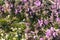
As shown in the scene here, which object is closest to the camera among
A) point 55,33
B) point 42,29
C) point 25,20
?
point 55,33

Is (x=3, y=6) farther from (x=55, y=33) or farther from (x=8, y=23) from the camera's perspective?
(x=55, y=33)

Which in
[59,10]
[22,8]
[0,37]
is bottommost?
[0,37]

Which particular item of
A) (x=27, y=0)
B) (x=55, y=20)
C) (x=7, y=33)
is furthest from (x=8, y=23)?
(x=55, y=20)

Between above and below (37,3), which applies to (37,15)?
below

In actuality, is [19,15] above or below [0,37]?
above

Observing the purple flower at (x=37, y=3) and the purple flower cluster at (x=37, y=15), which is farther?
the purple flower at (x=37, y=3)

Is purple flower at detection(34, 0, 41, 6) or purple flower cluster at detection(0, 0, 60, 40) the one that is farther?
purple flower at detection(34, 0, 41, 6)

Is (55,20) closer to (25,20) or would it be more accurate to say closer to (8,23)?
(25,20)

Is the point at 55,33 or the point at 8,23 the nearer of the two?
the point at 55,33

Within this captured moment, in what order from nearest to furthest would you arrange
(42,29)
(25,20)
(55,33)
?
(55,33) < (42,29) < (25,20)
